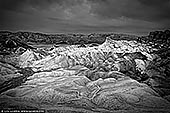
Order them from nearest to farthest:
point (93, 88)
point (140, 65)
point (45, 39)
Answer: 1. point (93, 88)
2. point (140, 65)
3. point (45, 39)

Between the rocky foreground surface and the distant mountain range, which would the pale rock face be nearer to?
the rocky foreground surface

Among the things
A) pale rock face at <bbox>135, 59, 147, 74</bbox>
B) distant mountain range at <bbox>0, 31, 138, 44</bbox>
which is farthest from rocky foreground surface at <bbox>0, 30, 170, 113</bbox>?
distant mountain range at <bbox>0, 31, 138, 44</bbox>

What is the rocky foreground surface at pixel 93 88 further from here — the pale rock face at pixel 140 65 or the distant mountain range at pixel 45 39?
the distant mountain range at pixel 45 39

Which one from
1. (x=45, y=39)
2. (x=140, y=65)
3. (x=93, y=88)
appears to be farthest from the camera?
(x=45, y=39)

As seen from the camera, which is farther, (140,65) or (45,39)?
(45,39)

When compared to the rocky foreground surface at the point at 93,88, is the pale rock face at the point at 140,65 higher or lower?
higher

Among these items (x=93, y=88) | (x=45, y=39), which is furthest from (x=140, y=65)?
(x=45, y=39)

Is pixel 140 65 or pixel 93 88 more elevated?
pixel 140 65

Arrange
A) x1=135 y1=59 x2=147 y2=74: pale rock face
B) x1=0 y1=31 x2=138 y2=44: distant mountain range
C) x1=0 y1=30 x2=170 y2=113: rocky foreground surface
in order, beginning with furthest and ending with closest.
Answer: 1. x1=0 y1=31 x2=138 y2=44: distant mountain range
2. x1=135 y1=59 x2=147 y2=74: pale rock face
3. x1=0 y1=30 x2=170 y2=113: rocky foreground surface

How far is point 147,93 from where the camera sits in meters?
12.2

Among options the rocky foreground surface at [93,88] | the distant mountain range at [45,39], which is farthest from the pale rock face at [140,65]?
the distant mountain range at [45,39]

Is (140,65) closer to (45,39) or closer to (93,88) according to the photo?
(93,88)

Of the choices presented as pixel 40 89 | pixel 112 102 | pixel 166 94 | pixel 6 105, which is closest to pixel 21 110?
pixel 6 105

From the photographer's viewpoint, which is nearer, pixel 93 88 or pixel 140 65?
pixel 93 88
